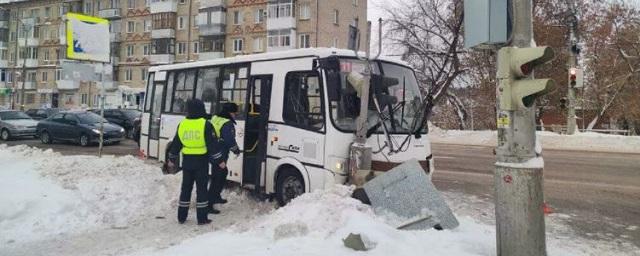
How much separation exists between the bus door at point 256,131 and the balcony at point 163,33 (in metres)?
54.1

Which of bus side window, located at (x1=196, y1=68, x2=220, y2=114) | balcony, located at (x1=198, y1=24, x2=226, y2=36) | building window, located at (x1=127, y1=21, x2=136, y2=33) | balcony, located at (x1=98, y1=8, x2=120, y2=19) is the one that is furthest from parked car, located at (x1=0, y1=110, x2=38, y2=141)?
balcony, located at (x1=98, y1=8, x2=120, y2=19)

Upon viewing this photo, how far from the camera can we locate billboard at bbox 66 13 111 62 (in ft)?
48.5

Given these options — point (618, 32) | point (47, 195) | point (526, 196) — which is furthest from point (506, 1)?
point (618, 32)

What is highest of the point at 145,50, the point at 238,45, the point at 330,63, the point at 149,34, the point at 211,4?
the point at 211,4

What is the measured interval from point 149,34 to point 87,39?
A: 5059cm

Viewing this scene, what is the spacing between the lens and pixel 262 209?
28.7 ft

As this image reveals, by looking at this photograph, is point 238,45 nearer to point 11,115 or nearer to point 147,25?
point 147,25

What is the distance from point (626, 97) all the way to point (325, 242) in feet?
121

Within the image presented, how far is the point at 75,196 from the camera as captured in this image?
8617 millimetres

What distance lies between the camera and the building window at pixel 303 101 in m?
8.12

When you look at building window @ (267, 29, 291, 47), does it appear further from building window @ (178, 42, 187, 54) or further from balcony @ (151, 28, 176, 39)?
balcony @ (151, 28, 176, 39)

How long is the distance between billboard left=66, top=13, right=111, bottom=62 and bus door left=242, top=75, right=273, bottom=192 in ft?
25.5

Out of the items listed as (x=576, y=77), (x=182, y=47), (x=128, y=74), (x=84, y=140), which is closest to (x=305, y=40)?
(x=182, y=47)

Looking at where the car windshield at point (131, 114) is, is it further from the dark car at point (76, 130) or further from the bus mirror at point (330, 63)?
the bus mirror at point (330, 63)
